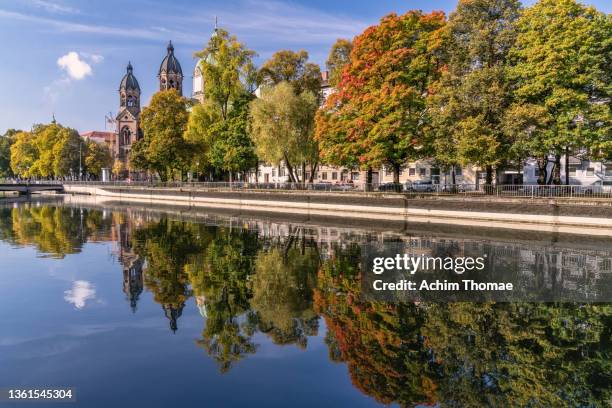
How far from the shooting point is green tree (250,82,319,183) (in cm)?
5409

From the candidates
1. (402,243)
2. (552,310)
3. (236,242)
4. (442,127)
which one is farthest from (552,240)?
(236,242)

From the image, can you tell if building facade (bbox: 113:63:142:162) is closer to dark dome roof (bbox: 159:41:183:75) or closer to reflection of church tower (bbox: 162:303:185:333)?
dark dome roof (bbox: 159:41:183:75)

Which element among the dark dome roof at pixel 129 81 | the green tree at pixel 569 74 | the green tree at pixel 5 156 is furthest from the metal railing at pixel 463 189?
the green tree at pixel 5 156

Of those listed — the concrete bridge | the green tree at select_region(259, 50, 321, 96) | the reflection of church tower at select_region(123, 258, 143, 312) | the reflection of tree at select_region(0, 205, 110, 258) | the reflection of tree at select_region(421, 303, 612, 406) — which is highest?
the green tree at select_region(259, 50, 321, 96)

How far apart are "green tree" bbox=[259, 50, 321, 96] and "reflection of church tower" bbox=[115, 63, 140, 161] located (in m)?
91.7

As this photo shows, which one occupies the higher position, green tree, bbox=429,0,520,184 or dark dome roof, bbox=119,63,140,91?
dark dome roof, bbox=119,63,140,91

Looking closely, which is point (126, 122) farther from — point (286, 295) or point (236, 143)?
point (286, 295)

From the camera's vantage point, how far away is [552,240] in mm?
A: 29875

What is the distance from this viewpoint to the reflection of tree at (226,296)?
12180 mm

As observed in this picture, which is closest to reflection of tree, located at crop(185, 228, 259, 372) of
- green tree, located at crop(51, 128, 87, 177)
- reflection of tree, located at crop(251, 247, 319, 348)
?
reflection of tree, located at crop(251, 247, 319, 348)

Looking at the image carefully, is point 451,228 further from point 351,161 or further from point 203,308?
point 203,308

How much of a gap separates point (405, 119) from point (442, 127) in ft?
13.1

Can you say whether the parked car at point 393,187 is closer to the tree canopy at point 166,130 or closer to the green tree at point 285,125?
the green tree at point 285,125

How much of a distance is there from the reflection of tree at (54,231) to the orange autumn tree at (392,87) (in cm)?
2577
